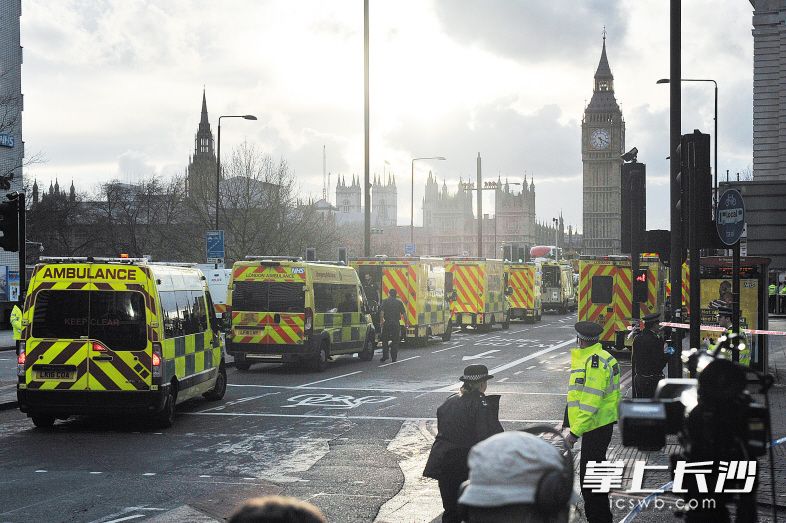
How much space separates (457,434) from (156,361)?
7.68 metres

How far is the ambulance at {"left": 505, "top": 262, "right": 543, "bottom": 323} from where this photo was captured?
153 feet

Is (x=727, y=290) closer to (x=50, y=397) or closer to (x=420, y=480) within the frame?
(x=420, y=480)

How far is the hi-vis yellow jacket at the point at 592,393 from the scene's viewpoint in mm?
8305

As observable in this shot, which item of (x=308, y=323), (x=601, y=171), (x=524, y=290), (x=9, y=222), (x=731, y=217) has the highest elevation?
(x=601, y=171)

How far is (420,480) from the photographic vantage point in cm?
1053

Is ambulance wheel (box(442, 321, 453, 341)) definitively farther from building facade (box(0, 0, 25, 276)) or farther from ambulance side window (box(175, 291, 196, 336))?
building facade (box(0, 0, 25, 276))

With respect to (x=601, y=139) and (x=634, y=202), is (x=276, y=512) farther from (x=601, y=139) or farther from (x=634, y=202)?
(x=601, y=139)

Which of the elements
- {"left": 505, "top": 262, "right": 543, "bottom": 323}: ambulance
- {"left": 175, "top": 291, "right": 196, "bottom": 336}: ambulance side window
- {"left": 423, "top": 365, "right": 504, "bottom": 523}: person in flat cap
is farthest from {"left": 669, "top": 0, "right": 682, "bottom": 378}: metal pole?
{"left": 505, "top": 262, "right": 543, "bottom": 323}: ambulance

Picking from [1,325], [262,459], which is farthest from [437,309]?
[262,459]

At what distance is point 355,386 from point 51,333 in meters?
6.74

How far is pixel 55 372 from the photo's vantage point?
1346 cm

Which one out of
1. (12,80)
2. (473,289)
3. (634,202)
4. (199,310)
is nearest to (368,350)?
(199,310)

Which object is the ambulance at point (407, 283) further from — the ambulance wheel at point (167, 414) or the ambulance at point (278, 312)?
the ambulance wheel at point (167, 414)

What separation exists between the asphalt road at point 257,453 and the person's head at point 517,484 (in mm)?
5815
